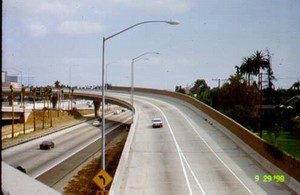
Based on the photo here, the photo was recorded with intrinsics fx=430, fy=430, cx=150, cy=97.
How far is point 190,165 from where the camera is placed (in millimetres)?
35594

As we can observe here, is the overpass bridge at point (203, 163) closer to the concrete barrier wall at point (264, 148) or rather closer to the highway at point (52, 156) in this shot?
the concrete barrier wall at point (264, 148)

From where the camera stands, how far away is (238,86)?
328 ft

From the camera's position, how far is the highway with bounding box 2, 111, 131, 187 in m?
45.6

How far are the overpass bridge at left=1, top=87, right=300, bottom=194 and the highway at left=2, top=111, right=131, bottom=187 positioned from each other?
333 inches

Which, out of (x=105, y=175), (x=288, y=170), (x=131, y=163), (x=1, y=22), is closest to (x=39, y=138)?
(x=131, y=163)

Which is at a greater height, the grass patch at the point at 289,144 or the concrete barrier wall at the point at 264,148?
the concrete barrier wall at the point at 264,148

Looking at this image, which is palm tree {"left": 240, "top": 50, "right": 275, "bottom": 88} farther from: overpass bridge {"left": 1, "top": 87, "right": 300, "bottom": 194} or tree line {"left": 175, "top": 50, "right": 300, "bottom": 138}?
overpass bridge {"left": 1, "top": 87, "right": 300, "bottom": 194}

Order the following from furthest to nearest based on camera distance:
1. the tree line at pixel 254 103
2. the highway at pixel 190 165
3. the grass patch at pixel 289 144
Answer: the tree line at pixel 254 103 → the grass patch at pixel 289 144 → the highway at pixel 190 165

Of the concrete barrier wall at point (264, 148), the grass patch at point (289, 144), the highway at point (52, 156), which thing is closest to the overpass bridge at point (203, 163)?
the concrete barrier wall at point (264, 148)

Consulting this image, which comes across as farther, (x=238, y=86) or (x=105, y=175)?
(x=238, y=86)

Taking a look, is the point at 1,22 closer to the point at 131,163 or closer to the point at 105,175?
the point at 105,175

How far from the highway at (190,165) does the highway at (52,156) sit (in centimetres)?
865

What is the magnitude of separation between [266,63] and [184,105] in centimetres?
3792

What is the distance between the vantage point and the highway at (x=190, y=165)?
90.8 feet
